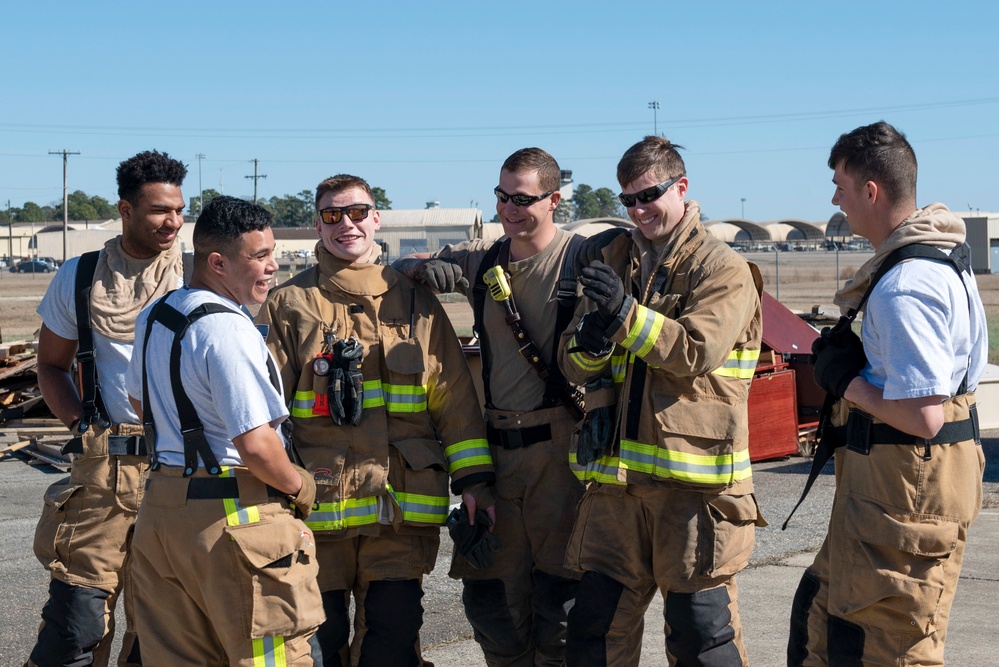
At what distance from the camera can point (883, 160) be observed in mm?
3445

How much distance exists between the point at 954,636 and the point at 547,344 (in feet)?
8.50

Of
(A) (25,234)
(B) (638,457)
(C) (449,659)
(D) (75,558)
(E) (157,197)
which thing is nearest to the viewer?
(B) (638,457)

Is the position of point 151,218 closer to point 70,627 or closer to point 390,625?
point 70,627

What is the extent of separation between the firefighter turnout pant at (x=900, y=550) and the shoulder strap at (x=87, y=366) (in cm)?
281

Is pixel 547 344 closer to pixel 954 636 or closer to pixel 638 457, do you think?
pixel 638 457

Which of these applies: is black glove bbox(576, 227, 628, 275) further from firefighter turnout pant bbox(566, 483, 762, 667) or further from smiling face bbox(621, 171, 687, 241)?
firefighter turnout pant bbox(566, 483, 762, 667)

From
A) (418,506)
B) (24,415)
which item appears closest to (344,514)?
(418,506)

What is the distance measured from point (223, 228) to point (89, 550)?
1564mm

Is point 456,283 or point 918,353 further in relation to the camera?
point 456,283

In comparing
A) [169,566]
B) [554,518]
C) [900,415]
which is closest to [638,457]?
[554,518]

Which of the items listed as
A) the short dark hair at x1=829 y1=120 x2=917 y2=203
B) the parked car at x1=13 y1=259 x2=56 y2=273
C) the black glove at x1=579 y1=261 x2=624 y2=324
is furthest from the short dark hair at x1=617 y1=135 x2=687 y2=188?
the parked car at x1=13 y1=259 x2=56 y2=273

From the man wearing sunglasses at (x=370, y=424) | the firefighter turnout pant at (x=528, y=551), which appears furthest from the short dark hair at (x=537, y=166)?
the firefighter turnout pant at (x=528, y=551)

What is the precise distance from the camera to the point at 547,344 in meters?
4.39

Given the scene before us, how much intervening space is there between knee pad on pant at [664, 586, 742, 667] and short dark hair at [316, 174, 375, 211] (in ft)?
6.25
